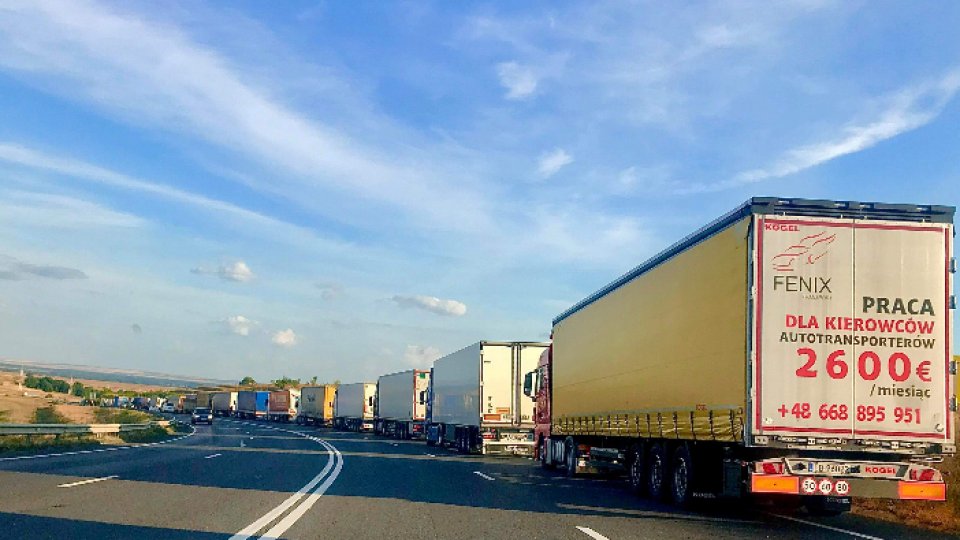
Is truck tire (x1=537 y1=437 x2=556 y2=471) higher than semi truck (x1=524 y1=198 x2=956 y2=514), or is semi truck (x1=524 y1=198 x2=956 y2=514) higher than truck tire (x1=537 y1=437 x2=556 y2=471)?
semi truck (x1=524 y1=198 x2=956 y2=514)

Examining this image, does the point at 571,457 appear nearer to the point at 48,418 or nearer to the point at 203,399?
the point at 48,418

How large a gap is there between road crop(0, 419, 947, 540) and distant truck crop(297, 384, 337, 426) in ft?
175

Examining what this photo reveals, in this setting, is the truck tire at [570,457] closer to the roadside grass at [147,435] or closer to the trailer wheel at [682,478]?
the trailer wheel at [682,478]

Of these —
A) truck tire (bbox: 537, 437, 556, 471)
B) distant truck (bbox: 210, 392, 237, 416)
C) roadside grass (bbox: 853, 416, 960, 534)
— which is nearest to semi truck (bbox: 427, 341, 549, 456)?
truck tire (bbox: 537, 437, 556, 471)

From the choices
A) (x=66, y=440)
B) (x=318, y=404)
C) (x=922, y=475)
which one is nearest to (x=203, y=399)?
(x=318, y=404)

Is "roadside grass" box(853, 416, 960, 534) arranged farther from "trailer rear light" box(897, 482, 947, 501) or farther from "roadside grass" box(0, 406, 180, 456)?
"roadside grass" box(0, 406, 180, 456)

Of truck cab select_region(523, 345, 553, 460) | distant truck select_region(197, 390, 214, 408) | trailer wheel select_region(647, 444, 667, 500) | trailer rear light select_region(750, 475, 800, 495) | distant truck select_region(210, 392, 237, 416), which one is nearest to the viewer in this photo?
trailer rear light select_region(750, 475, 800, 495)

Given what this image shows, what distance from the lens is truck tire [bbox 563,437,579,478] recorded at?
2186 centimetres

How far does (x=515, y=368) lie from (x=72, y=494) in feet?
68.5

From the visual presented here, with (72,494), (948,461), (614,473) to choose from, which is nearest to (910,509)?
(948,461)

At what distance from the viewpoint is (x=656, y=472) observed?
16.2 m

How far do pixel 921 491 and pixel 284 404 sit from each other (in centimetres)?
8391

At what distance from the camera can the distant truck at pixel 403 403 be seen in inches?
1945

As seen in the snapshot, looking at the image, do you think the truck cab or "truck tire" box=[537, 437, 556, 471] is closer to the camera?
"truck tire" box=[537, 437, 556, 471]
